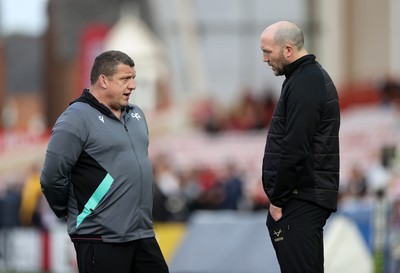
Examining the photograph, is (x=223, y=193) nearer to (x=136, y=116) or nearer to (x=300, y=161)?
Result: (x=136, y=116)

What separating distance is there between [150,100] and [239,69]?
350cm

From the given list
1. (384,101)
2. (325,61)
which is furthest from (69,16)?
(384,101)

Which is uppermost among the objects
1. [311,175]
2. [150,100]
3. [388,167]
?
[311,175]

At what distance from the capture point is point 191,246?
17.4m

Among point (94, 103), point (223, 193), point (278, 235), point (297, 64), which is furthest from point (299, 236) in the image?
point (223, 193)

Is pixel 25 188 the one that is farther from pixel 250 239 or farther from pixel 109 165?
pixel 109 165

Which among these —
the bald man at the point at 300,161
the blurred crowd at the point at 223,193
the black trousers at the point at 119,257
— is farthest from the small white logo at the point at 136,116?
the blurred crowd at the point at 223,193

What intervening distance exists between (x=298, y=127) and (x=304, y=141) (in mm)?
100

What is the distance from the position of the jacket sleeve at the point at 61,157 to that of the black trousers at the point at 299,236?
4.69ft

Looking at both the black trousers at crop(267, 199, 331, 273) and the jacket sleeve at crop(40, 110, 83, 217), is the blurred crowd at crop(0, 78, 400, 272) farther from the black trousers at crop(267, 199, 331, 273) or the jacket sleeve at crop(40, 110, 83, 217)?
the jacket sleeve at crop(40, 110, 83, 217)

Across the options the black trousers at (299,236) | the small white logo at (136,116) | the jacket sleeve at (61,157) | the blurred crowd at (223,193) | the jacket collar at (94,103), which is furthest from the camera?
the blurred crowd at (223,193)

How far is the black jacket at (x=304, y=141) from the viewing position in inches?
321

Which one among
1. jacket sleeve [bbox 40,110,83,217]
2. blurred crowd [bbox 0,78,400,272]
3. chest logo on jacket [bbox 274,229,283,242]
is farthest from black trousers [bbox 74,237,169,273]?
blurred crowd [bbox 0,78,400,272]

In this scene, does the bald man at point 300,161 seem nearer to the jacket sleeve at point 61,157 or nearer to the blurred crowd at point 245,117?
the jacket sleeve at point 61,157
